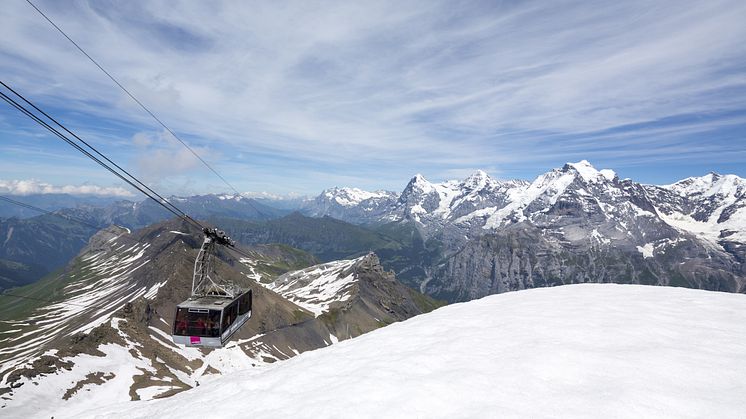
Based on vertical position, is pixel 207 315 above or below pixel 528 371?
below

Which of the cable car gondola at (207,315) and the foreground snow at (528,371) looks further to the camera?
the cable car gondola at (207,315)

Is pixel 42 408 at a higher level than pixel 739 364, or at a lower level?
lower

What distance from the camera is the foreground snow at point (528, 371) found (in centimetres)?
990

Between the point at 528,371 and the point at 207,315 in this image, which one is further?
the point at 207,315

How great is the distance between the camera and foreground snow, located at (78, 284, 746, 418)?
9.90 meters

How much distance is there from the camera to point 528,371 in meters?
11.8

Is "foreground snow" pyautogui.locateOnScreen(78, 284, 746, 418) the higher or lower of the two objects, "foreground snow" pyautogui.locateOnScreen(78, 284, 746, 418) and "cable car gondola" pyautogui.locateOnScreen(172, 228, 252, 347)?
the higher

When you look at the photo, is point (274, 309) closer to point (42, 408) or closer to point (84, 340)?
point (84, 340)

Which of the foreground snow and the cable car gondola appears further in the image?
the cable car gondola

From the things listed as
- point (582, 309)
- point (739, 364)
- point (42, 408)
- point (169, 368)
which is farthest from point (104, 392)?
point (739, 364)

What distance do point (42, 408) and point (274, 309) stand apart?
12485cm

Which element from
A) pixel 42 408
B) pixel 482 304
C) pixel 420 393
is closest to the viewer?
pixel 420 393

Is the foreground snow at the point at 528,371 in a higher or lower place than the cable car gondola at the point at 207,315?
higher

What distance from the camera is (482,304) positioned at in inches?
896
